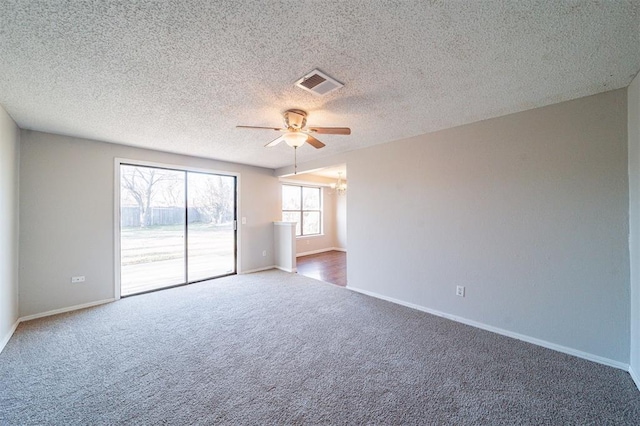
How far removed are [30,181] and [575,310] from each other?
619cm

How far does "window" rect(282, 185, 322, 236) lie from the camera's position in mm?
7082

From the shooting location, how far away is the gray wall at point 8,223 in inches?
93.4

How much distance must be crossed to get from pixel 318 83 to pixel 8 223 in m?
3.63

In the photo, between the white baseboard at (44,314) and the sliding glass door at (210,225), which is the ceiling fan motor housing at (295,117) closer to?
the sliding glass door at (210,225)

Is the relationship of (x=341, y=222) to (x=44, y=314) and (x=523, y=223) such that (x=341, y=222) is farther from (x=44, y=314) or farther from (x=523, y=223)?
(x=44, y=314)

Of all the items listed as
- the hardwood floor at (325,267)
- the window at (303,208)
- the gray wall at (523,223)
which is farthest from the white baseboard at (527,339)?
the window at (303,208)

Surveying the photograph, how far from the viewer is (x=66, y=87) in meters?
1.98

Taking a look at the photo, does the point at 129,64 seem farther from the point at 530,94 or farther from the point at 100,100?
the point at 530,94

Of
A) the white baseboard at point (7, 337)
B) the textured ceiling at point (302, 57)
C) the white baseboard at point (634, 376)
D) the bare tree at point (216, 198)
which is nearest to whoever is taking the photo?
the textured ceiling at point (302, 57)

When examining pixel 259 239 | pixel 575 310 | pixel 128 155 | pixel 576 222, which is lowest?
pixel 575 310

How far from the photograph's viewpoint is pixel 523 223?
2.45 metres

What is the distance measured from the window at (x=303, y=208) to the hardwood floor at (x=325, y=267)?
91 cm

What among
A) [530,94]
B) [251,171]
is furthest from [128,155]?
[530,94]

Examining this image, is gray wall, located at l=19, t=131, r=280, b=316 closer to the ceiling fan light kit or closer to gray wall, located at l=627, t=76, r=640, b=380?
the ceiling fan light kit
